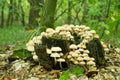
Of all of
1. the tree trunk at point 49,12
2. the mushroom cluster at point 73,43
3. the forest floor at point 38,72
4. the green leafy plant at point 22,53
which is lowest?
the forest floor at point 38,72

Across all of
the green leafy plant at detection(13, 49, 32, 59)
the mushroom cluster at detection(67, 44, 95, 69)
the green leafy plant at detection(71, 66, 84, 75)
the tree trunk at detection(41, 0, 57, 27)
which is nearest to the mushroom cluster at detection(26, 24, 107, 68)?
the mushroom cluster at detection(67, 44, 95, 69)

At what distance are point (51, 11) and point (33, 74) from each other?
1758 millimetres

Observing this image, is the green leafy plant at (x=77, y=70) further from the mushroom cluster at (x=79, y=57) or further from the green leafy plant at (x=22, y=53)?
the green leafy plant at (x=22, y=53)

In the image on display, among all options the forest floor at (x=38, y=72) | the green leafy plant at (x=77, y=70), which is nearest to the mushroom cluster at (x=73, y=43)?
the green leafy plant at (x=77, y=70)

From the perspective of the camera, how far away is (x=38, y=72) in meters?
5.85

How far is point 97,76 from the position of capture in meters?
5.62

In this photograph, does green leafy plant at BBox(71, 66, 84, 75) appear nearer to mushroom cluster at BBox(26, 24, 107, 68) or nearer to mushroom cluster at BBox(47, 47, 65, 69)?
mushroom cluster at BBox(26, 24, 107, 68)

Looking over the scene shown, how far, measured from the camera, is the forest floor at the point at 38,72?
18.4 ft

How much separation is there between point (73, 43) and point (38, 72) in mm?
911

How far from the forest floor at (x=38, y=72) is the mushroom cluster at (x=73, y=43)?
0.27m

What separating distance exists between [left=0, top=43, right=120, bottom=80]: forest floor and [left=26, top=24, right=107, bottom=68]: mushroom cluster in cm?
27

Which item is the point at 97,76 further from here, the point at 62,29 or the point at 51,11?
the point at 51,11

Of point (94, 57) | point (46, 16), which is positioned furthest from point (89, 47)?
point (46, 16)

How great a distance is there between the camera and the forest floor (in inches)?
221
